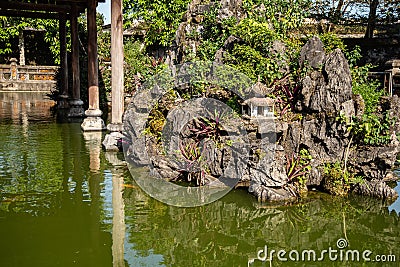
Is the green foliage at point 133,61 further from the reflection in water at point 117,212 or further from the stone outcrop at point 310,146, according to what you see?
the stone outcrop at point 310,146

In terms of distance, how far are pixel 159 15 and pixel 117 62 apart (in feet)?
38.0

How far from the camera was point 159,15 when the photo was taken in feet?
60.3

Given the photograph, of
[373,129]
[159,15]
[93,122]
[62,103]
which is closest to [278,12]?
[373,129]

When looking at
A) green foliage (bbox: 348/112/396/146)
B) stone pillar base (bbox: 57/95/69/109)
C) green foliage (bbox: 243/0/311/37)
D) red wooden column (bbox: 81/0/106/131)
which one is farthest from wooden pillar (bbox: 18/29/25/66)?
green foliage (bbox: 348/112/396/146)

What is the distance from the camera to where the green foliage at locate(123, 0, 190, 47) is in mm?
18062

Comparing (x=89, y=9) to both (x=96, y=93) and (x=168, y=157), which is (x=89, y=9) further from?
(x=168, y=157)

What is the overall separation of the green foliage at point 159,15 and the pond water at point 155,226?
42.6 feet

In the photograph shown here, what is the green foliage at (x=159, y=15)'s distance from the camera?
59.3 feet

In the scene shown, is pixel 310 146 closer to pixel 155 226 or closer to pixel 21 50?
pixel 155 226

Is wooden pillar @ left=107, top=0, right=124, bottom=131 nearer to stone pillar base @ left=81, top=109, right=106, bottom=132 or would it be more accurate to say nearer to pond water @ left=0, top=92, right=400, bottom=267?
pond water @ left=0, top=92, right=400, bottom=267

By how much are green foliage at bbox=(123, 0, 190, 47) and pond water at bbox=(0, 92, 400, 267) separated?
13.0 m

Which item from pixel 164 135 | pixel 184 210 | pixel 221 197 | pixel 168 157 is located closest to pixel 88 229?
pixel 184 210

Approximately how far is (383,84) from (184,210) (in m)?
7.56

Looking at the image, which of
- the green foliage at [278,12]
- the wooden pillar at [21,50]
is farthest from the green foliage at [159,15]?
the green foliage at [278,12]
